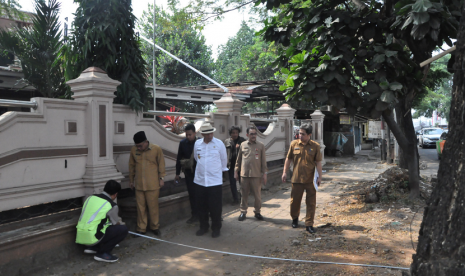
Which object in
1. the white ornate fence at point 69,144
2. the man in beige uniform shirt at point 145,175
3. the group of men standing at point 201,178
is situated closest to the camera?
the white ornate fence at point 69,144

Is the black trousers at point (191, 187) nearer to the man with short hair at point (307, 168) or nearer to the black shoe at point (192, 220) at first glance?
the black shoe at point (192, 220)

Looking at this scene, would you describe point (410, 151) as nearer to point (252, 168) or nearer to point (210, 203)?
point (252, 168)

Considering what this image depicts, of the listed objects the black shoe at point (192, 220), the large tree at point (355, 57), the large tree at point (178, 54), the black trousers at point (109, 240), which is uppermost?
the large tree at point (178, 54)

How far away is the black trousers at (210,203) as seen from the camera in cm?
576

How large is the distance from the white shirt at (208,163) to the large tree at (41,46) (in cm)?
300

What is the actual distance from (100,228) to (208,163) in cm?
187

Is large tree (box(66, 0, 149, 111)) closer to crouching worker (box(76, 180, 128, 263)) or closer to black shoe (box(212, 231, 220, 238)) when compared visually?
crouching worker (box(76, 180, 128, 263))

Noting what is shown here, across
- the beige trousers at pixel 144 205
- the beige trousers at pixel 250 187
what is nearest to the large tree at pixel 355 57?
the beige trousers at pixel 250 187

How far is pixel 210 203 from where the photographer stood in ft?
18.9

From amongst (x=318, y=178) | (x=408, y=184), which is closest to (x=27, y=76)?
(x=318, y=178)

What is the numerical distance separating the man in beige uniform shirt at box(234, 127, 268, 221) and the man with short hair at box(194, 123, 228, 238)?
3.05 feet

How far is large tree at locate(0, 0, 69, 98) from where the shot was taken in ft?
22.8

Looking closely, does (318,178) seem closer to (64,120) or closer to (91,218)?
(91,218)

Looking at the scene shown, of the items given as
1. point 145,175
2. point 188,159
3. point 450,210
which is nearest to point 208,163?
point 188,159
